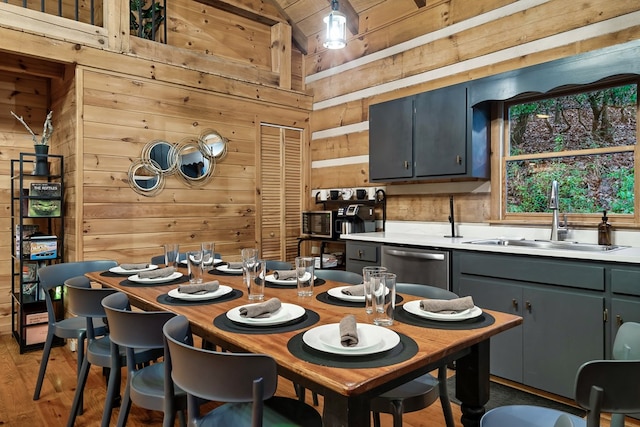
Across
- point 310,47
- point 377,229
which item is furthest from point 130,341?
point 310,47

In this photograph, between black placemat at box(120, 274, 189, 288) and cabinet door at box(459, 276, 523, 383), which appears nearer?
black placemat at box(120, 274, 189, 288)

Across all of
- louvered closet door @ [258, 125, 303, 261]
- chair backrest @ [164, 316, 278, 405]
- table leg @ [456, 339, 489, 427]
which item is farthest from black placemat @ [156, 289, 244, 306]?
louvered closet door @ [258, 125, 303, 261]

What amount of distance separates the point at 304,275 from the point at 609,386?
115cm

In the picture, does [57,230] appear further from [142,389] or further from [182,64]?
[142,389]

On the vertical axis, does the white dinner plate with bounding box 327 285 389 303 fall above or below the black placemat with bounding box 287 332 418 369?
above

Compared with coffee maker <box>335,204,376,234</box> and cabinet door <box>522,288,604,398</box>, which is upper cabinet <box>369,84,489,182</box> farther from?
cabinet door <box>522,288,604,398</box>

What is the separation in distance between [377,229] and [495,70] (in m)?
1.84

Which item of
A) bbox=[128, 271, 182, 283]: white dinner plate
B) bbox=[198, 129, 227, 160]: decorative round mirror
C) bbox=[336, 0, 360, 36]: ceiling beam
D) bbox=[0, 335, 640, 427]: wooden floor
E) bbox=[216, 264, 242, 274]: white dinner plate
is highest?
bbox=[336, 0, 360, 36]: ceiling beam

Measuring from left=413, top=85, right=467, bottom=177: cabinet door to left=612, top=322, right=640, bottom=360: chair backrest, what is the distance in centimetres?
205

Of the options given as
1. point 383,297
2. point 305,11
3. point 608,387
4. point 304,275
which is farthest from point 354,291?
point 305,11

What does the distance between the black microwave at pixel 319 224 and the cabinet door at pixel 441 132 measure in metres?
1.09

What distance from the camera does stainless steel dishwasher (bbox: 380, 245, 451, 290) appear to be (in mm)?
3057

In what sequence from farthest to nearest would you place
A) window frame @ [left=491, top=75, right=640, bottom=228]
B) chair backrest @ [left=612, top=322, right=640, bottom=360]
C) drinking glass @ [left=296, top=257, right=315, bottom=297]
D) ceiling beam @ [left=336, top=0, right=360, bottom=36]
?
ceiling beam @ [left=336, top=0, right=360, bottom=36]
window frame @ [left=491, top=75, right=640, bottom=228]
drinking glass @ [left=296, top=257, right=315, bottom=297]
chair backrest @ [left=612, top=322, right=640, bottom=360]

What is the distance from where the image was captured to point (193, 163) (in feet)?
13.6
